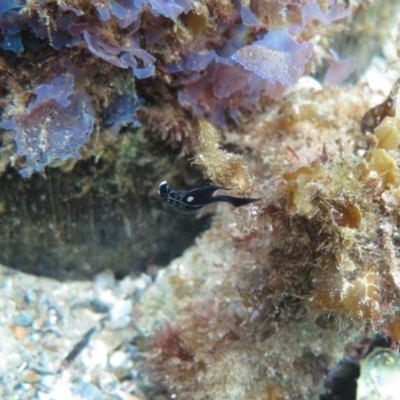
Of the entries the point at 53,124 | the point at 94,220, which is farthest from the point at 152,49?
the point at 94,220

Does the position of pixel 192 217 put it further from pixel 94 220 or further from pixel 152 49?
pixel 152 49

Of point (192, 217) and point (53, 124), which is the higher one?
point (53, 124)

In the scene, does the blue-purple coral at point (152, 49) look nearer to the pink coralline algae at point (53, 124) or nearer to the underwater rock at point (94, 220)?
the pink coralline algae at point (53, 124)

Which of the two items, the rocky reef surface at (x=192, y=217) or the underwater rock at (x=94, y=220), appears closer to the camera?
the rocky reef surface at (x=192, y=217)

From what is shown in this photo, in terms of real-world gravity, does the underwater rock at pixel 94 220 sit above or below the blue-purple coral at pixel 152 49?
below

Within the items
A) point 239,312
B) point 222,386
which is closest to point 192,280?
point 239,312

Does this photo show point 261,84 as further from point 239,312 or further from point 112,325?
point 112,325

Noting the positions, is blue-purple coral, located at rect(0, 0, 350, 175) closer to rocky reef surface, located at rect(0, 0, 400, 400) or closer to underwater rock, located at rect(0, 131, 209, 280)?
rocky reef surface, located at rect(0, 0, 400, 400)

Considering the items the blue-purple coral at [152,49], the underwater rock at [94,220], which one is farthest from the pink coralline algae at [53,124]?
the underwater rock at [94,220]

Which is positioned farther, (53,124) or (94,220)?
(94,220)
